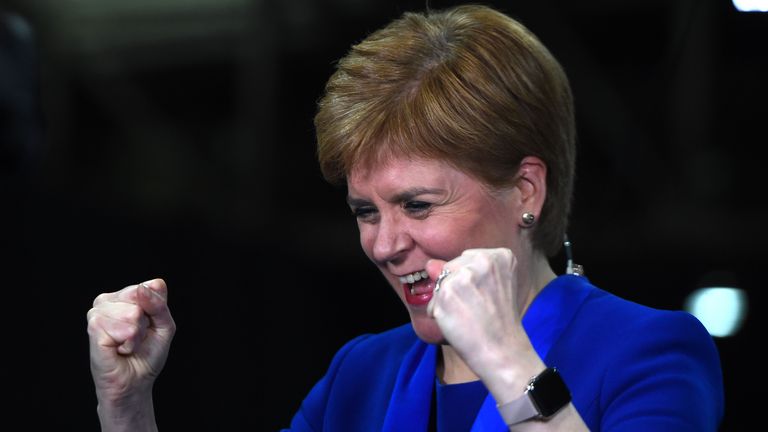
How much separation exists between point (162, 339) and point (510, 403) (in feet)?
2.06

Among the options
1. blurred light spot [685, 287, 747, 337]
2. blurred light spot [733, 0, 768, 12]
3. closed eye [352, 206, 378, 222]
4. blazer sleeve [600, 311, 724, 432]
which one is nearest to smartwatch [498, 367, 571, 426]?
blazer sleeve [600, 311, 724, 432]

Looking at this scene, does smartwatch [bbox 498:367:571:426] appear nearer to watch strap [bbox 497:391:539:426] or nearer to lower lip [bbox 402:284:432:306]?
watch strap [bbox 497:391:539:426]

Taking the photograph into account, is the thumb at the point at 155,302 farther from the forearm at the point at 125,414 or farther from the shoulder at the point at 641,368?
the shoulder at the point at 641,368

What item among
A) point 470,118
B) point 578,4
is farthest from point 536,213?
point 578,4

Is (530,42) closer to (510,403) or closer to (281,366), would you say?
(510,403)

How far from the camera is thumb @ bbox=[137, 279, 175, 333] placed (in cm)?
173

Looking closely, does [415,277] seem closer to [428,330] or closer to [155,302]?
[428,330]

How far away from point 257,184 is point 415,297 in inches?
160

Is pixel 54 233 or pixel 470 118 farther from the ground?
pixel 470 118

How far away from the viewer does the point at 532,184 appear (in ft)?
5.88

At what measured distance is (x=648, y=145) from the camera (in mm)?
5391

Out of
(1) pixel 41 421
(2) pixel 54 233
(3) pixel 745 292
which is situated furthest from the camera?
(3) pixel 745 292

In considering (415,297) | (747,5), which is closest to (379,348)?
(415,297)

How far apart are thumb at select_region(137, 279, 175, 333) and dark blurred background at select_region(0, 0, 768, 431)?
1328 millimetres
